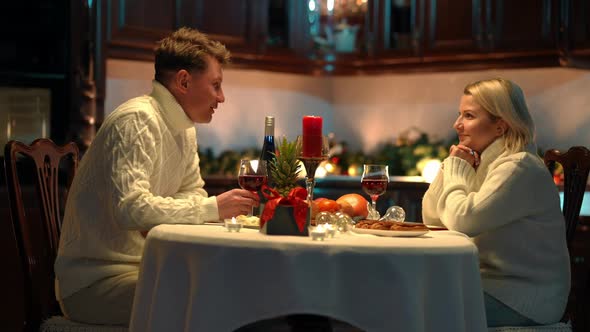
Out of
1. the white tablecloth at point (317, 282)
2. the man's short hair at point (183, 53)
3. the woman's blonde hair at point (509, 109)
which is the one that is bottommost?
the white tablecloth at point (317, 282)

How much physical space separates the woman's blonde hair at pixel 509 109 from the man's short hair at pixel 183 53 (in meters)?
0.83

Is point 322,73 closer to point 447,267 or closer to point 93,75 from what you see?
point 93,75

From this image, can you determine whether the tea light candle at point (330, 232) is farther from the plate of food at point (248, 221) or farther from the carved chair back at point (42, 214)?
the carved chair back at point (42, 214)

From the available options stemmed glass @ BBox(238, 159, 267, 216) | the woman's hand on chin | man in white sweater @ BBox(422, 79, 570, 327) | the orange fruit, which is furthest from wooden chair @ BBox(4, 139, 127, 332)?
the woman's hand on chin

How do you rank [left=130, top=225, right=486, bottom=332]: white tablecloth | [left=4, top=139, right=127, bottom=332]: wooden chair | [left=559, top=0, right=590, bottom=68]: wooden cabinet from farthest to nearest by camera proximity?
[left=559, top=0, right=590, bottom=68]: wooden cabinet, [left=4, top=139, right=127, bottom=332]: wooden chair, [left=130, top=225, right=486, bottom=332]: white tablecloth

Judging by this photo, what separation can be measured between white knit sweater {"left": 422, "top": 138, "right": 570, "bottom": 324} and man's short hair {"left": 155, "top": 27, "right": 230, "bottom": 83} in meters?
0.85

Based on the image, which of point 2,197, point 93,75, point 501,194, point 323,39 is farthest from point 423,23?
point 501,194

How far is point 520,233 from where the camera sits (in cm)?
243

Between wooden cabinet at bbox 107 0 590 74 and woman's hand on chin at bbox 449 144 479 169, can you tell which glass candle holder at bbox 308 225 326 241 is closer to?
woman's hand on chin at bbox 449 144 479 169

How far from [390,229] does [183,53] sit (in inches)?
35.0

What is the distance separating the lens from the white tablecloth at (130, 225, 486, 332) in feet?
6.20

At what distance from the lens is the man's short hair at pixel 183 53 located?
2668 mm

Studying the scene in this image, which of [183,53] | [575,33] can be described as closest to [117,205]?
[183,53]

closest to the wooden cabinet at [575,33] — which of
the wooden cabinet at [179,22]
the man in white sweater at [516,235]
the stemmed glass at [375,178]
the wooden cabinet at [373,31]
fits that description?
the wooden cabinet at [373,31]
